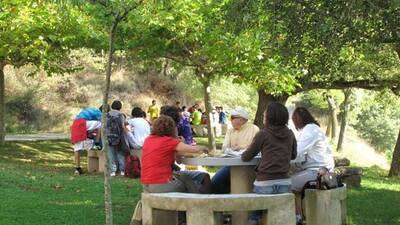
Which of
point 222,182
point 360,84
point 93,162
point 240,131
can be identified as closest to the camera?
point 222,182

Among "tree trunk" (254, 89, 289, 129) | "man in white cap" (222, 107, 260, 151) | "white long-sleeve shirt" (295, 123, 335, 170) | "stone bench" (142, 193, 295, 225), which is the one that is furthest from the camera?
"tree trunk" (254, 89, 289, 129)

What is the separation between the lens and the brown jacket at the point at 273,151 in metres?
7.25

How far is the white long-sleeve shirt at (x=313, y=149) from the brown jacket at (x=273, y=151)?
2.58 feet

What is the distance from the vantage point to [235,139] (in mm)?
9141

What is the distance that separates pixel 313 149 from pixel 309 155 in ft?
0.30

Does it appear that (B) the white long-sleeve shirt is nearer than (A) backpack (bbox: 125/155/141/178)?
Yes

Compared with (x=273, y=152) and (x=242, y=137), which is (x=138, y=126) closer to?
(x=242, y=137)

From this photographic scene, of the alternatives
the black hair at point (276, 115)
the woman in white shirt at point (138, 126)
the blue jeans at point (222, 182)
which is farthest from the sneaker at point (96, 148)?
the black hair at point (276, 115)

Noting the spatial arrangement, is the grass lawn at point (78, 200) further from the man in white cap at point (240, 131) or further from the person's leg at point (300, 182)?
the man in white cap at point (240, 131)

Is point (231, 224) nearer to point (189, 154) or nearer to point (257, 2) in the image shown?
point (189, 154)

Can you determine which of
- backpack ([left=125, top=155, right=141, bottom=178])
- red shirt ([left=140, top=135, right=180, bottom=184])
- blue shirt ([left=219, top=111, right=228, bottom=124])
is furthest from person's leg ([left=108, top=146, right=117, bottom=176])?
blue shirt ([left=219, top=111, right=228, bottom=124])

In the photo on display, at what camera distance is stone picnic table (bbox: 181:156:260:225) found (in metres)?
7.45

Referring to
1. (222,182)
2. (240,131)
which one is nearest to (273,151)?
(222,182)

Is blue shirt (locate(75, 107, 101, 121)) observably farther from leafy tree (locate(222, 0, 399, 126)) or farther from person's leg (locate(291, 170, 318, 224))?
person's leg (locate(291, 170, 318, 224))
